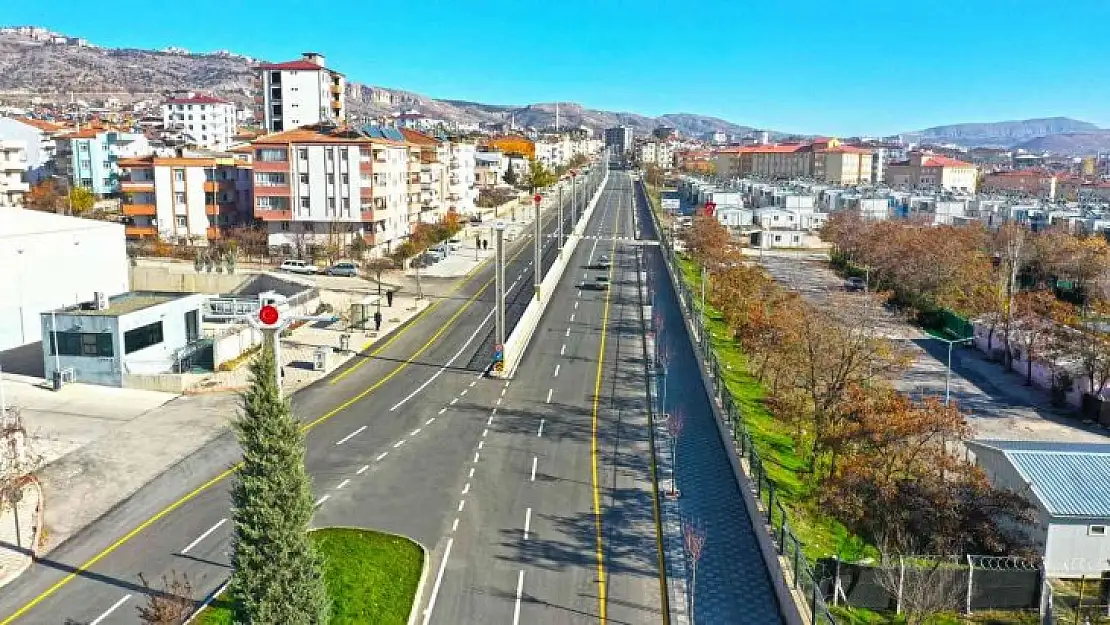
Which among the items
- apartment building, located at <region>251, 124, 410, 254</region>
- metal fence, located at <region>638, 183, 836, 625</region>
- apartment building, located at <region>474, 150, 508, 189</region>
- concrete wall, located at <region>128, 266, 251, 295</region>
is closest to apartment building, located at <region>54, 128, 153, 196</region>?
apartment building, located at <region>251, 124, 410, 254</region>

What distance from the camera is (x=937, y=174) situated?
148m

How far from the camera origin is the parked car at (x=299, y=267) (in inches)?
2120

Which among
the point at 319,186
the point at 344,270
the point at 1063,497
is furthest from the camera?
the point at 319,186

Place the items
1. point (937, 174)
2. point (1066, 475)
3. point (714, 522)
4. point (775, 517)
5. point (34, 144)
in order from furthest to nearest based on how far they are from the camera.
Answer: point (937, 174), point (34, 144), point (1066, 475), point (714, 522), point (775, 517)

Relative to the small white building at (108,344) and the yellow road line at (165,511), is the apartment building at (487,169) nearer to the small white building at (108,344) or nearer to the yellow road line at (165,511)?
the yellow road line at (165,511)

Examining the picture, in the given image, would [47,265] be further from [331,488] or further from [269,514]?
[269,514]

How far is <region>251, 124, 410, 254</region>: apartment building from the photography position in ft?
192

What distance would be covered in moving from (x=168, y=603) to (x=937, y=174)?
508ft

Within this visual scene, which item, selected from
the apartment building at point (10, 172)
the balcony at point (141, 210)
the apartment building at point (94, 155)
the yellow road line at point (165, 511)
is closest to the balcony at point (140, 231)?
the balcony at point (141, 210)

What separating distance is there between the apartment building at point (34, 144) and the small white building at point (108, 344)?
6088 centimetres

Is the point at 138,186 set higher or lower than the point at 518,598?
higher

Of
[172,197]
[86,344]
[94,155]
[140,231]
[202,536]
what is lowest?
[202,536]

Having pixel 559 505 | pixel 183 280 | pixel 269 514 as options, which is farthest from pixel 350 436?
pixel 183 280

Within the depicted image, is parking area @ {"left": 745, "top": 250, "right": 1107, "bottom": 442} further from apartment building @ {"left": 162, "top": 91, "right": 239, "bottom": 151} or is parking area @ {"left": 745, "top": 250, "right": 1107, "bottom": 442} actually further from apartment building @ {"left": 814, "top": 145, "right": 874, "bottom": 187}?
apartment building @ {"left": 162, "top": 91, "right": 239, "bottom": 151}
